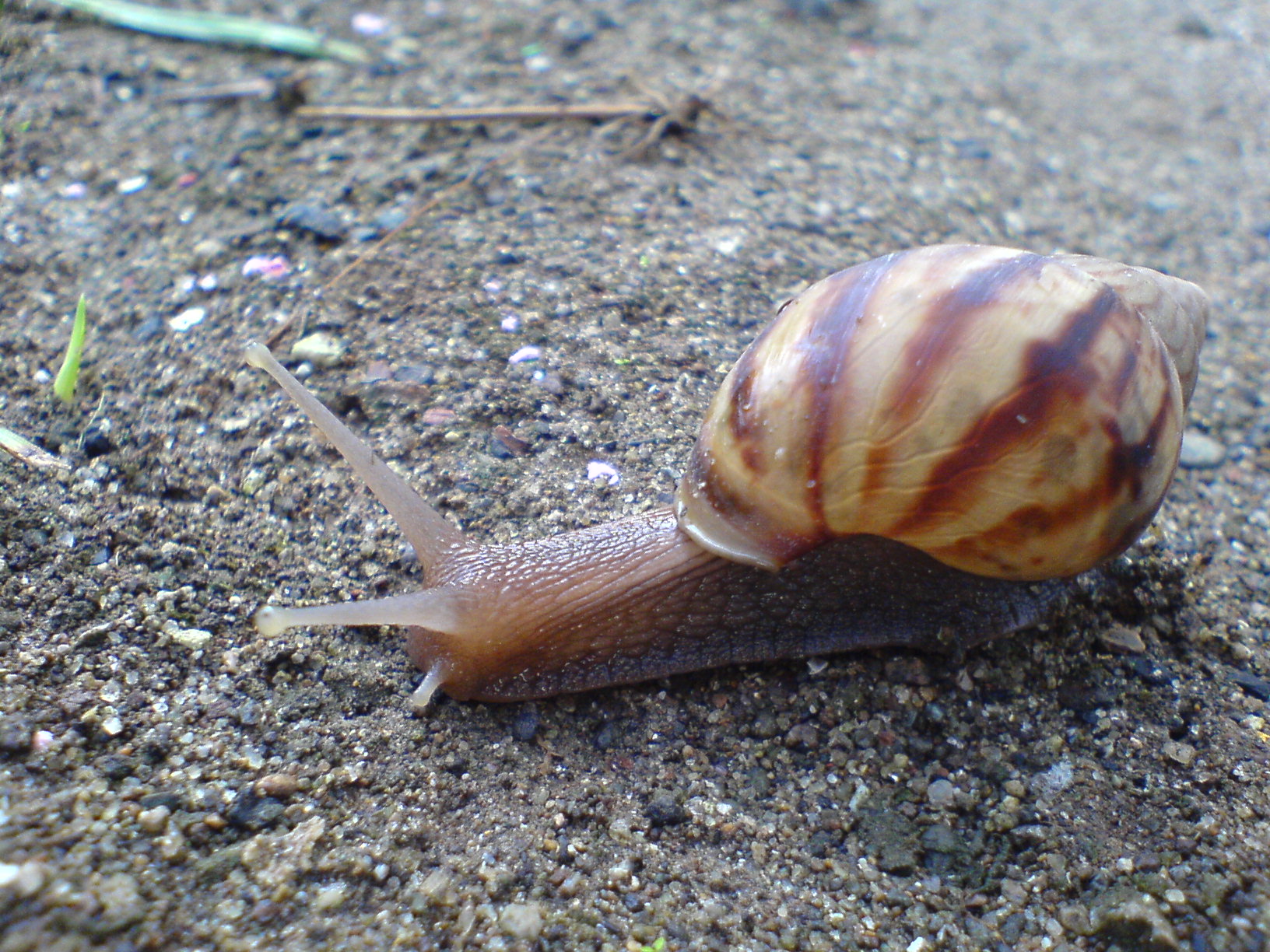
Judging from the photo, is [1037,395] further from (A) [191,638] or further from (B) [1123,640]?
(A) [191,638]

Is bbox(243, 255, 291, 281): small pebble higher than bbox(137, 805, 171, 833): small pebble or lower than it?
higher

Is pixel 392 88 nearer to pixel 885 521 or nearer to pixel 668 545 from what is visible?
pixel 668 545

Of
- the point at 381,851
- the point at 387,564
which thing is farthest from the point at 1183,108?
the point at 381,851

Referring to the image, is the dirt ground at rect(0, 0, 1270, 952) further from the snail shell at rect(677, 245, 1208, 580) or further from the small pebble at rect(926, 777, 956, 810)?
the snail shell at rect(677, 245, 1208, 580)

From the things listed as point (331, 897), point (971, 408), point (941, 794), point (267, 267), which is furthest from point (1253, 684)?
point (267, 267)

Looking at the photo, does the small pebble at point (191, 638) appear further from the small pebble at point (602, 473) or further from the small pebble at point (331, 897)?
the small pebble at point (602, 473)

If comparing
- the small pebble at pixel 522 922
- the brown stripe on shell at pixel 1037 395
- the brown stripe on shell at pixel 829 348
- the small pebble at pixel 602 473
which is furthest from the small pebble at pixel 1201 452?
the small pebble at pixel 522 922

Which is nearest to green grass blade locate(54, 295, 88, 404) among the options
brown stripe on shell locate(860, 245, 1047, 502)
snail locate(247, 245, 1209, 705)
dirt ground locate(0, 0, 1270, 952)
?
dirt ground locate(0, 0, 1270, 952)

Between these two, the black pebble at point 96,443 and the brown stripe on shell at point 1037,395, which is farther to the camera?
the black pebble at point 96,443
